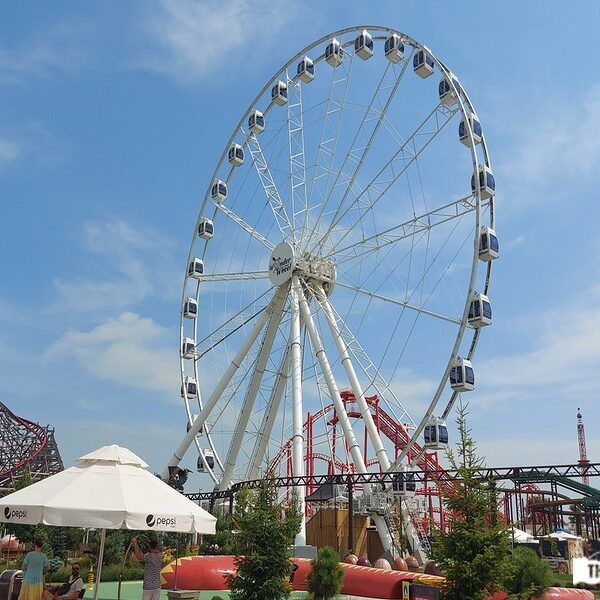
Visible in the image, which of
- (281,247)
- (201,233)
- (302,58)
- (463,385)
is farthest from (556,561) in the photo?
(302,58)

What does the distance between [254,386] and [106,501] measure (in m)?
20.8

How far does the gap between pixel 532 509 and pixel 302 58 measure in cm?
3509

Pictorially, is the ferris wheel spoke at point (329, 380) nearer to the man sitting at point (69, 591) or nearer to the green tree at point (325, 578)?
the green tree at point (325, 578)

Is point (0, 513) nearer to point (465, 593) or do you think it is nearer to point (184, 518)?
point (184, 518)

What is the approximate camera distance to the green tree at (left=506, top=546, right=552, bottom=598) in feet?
42.5

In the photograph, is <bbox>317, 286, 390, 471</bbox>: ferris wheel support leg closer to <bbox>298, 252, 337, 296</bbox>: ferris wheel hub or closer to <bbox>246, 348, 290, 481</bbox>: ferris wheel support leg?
<bbox>298, 252, 337, 296</bbox>: ferris wheel hub

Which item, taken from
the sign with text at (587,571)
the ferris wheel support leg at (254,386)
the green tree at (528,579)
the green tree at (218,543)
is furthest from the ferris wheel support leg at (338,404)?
the green tree at (528,579)

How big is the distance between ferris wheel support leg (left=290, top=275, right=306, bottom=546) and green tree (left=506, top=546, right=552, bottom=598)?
11131 mm

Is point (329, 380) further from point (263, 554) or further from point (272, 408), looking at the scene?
point (263, 554)

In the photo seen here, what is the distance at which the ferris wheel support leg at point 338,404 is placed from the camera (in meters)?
25.6

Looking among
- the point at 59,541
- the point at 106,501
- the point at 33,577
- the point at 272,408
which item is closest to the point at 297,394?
the point at 272,408

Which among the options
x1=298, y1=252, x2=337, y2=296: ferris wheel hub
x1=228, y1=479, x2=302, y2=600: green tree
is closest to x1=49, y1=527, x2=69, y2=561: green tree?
x1=298, y1=252, x2=337, y2=296: ferris wheel hub

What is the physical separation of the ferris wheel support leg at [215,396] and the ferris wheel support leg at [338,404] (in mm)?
2353

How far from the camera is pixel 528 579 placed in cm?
1324
